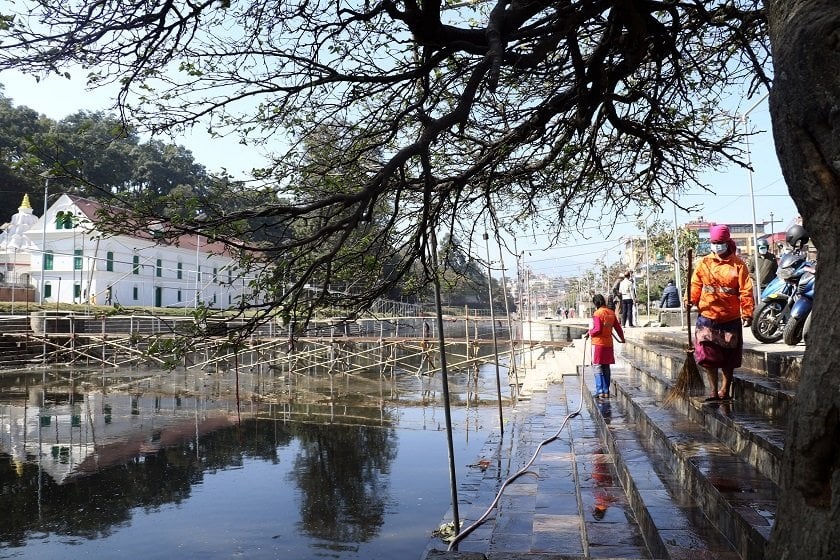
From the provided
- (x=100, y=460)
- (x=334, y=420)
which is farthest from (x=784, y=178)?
(x=334, y=420)

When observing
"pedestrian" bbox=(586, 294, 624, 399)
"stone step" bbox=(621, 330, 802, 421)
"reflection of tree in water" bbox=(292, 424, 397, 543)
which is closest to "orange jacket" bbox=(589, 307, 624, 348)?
"pedestrian" bbox=(586, 294, 624, 399)

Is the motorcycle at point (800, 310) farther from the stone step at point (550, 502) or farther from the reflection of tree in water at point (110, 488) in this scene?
the reflection of tree in water at point (110, 488)

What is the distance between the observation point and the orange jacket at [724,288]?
4797mm

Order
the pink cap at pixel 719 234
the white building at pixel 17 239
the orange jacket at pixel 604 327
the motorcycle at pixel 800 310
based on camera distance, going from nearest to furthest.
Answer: the pink cap at pixel 719 234, the motorcycle at pixel 800 310, the orange jacket at pixel 604 327, the white building at pixel 17 239

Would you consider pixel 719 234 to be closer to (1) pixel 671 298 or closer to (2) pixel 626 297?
(2) pixel 626 297

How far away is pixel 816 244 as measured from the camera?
6.45 ft

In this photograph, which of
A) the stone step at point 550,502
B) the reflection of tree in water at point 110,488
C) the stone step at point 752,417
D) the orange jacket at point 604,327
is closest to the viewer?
the stone step at point 752,417

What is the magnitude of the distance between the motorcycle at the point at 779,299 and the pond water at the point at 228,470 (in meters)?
4.11

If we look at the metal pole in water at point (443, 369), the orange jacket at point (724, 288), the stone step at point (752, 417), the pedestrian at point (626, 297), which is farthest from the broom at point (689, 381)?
the pedestrian at point (626, 297)

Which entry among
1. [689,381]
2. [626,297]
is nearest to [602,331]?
[689,381]

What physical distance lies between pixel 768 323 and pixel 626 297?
948 centimetres

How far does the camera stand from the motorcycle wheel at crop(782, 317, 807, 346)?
6.07 m

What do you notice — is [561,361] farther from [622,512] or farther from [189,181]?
[189,181]

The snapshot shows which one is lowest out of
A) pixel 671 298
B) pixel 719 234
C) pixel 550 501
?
pixel 550 501
